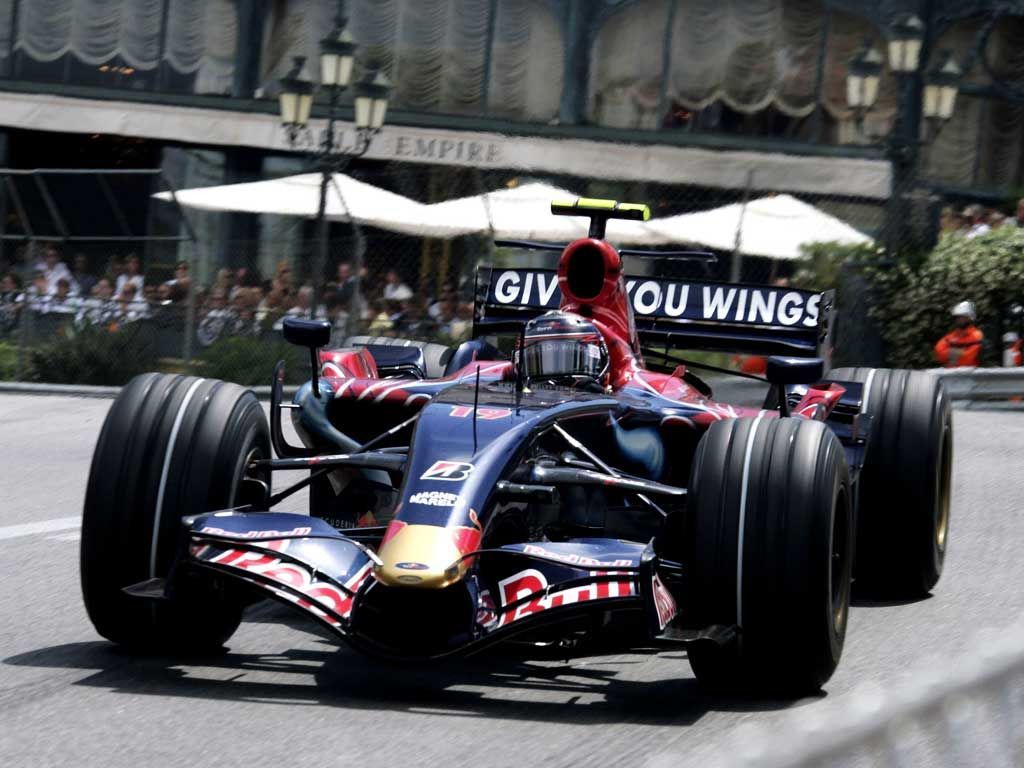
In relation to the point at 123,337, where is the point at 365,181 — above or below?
above

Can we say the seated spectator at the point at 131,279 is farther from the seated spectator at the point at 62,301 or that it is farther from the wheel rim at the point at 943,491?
the wheel rim at the point at 943,491

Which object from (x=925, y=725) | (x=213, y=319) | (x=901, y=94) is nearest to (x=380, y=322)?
(x=213, y=319)

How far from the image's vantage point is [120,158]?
29969mm

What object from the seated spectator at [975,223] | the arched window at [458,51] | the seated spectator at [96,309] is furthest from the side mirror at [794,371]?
the arched window at [458,51]

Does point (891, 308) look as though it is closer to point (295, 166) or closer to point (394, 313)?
point (394, 313)

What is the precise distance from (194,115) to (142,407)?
23.9 m

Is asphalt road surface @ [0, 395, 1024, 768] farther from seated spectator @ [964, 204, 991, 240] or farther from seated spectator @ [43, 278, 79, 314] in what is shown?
seated spectator @ [964, 204, 991, 240]

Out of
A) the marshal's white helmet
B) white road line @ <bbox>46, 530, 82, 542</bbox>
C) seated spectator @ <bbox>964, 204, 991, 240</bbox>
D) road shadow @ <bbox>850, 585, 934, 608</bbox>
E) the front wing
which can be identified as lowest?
white road line @ <bbox>46, 530, 82, 542</bbox>

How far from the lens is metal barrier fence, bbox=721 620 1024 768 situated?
2701 mm

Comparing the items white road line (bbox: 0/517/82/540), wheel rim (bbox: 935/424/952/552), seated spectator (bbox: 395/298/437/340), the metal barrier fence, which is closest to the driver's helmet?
wheel rim (bbox: 935/424/952/552)

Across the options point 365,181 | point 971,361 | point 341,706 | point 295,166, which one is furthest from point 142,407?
point 295,166

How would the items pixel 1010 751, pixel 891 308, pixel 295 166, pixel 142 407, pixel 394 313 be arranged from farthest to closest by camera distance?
1. pixel 295 166
2. pixel 891 308
3. pixel 394 313
4. pixel 142 407
5. pixel 1010 751

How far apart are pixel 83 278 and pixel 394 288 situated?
2942 mm

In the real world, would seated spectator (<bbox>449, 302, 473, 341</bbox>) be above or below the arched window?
below
